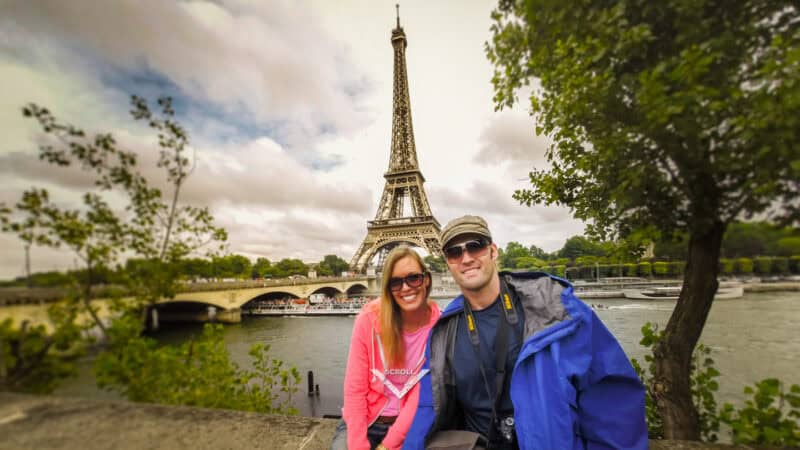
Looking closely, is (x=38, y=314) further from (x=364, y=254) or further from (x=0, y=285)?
(x=364, y=254)

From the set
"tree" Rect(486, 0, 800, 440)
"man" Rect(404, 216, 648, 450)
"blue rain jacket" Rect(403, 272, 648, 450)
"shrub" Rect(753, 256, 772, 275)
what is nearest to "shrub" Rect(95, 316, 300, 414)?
"man" Rect(404, 216, 648, 450)

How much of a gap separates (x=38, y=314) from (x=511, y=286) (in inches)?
108

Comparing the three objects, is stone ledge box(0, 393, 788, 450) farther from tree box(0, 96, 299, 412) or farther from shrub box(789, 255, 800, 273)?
shrub box(789, 255, 800, 273)

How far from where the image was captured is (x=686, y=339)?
1.51 metres

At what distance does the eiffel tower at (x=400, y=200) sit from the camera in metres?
21.7

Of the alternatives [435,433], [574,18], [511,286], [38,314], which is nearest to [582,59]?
[574,18]

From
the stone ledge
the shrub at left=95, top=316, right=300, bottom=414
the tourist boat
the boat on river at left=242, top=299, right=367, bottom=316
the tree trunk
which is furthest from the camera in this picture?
the boat on river at left=242, top=299, right=367, bottom=316

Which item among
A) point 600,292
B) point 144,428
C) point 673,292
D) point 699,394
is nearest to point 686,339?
point 673,292

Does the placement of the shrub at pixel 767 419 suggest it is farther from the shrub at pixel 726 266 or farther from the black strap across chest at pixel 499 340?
the black strap across chest at pixel 499 340

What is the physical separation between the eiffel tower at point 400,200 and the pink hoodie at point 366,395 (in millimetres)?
18886

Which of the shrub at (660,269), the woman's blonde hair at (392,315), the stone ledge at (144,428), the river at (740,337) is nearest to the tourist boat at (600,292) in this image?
the river at (740,337)

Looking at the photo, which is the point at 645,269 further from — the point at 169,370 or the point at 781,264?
the point at 169,370

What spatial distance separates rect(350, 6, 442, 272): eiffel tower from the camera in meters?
21.7

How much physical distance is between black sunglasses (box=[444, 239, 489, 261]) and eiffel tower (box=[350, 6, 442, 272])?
1895cm
